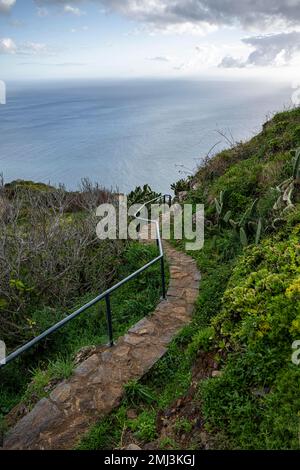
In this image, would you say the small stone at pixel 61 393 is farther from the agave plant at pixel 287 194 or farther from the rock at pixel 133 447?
the agave plant at pixel 287 194

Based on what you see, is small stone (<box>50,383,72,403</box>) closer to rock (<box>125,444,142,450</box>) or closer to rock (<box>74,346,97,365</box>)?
rock (<box>74,346,97,365</box>)

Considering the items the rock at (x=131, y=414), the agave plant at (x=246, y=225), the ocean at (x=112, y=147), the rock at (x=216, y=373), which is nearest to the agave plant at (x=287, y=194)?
the agave plant at (x=246, y=225)

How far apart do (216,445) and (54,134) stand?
4548 inches

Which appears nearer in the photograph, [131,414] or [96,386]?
[131,414]

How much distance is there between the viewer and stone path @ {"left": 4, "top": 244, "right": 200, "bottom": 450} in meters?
3.94

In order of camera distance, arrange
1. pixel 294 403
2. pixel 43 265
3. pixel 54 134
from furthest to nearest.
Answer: pixel 54 134
pixel 43 265
pixel 294 403

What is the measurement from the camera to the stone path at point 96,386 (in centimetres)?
394

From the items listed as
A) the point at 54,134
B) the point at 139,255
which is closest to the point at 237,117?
the point at 54,134

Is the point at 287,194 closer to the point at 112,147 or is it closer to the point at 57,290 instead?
the point at 57,290

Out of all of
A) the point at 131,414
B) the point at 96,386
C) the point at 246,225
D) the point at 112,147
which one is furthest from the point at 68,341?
the point at 112,147

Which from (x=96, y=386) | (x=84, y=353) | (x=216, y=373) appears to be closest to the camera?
(x=216, y=373)

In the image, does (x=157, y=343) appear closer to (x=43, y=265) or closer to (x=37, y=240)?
(x=43, y=265)

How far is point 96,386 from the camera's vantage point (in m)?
4.59
